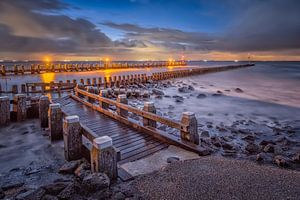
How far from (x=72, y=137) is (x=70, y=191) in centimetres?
173

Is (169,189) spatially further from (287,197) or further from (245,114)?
(245,114)

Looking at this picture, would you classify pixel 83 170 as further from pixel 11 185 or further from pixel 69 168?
pixel 11 185

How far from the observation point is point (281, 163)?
5832 millimetres

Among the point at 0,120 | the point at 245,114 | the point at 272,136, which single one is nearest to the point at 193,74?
the point at 245,114

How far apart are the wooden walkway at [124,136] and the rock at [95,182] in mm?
1066

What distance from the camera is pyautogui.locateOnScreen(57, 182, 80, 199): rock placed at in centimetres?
391

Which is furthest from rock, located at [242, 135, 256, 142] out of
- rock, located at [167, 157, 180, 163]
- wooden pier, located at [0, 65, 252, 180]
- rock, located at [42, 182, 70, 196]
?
rock, located at [42, 182, 70, 196]

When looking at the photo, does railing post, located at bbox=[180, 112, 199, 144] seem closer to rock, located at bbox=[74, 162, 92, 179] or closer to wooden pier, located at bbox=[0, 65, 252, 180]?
wooden pier, located at bbox=[0, 65, 252, 180]

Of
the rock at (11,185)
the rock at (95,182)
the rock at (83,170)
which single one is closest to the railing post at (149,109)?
the rock at (83,170)

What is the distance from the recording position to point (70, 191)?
4.00 meters

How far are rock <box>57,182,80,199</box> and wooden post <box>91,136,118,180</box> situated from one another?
0.50 metres

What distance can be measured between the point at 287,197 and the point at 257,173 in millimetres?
789

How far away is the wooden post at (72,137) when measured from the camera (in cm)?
538

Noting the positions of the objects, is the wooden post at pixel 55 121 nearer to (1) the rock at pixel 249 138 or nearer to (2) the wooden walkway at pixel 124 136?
(2) the wooden walkway at pixel 124 136
